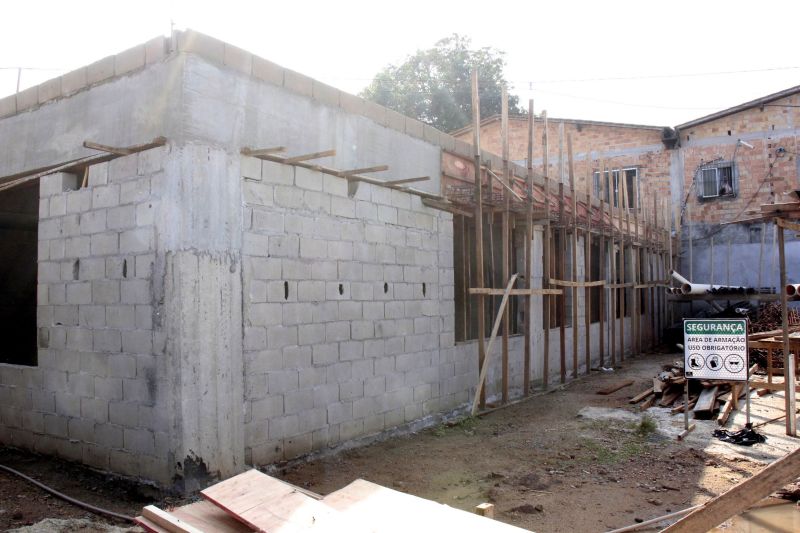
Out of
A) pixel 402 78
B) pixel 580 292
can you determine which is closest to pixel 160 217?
pixel 580 292

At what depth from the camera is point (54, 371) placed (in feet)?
21.7

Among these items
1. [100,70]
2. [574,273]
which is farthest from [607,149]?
[100,70]

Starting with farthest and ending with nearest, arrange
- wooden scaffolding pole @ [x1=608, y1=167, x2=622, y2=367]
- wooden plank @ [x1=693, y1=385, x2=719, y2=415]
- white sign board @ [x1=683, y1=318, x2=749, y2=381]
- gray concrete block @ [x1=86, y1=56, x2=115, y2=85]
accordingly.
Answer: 1. wooden scaffolding pole @ [x1=608, y1=167, x2=622, y2=367]
2. wooden plank @ [x1=693, y1=385, x2=719, y2=415]
3. white sign board @ [x1=683, y1=318, x2=749, y2=381]
4. gray concrete block @ [x1=86, y1=56, x2=115, y2=85]

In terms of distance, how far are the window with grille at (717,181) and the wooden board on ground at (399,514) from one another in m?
20.5

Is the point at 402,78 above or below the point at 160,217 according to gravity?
above

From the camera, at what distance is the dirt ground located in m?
5.40

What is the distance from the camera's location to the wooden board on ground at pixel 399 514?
3.29m

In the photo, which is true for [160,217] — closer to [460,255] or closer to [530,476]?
[530,476]

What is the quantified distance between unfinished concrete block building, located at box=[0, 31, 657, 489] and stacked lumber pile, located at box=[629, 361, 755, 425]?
4.36 meters

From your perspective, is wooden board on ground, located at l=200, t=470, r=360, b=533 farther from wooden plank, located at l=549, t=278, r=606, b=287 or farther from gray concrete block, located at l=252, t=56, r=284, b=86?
wooden plank, located at l=549, t=278, r=606, b=287

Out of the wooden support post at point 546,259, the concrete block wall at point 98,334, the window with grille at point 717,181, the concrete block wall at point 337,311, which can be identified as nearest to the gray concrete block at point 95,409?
the concrete block wall at point 98,334

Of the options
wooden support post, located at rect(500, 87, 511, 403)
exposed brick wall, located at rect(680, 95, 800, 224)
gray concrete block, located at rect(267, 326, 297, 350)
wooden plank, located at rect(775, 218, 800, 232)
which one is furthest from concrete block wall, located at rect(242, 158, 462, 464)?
exposed brick wall, located at rect(680, 95, 800, 224)

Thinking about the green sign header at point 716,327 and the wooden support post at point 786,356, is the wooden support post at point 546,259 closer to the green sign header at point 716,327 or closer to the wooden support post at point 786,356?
the green sign header at point 716,327

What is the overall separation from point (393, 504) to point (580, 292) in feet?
38.1
